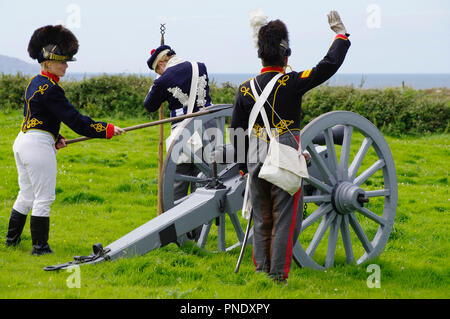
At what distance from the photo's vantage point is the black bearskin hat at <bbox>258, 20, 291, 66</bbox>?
409 centimetres

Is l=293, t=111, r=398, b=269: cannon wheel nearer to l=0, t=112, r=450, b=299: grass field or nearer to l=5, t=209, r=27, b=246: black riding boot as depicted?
l=0, t=112, r=450, b=299: grass field

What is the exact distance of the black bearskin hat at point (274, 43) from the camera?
4.09m

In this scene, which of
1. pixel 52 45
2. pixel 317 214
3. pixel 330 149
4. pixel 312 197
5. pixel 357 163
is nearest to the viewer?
pixel 312 197

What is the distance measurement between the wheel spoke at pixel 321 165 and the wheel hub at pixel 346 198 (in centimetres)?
8

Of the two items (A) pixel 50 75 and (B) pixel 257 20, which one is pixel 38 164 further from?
(B) pixel 257 20

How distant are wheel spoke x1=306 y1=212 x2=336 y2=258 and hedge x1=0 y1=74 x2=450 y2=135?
29.7ft

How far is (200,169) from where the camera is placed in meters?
5.69

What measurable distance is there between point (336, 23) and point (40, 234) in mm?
3160

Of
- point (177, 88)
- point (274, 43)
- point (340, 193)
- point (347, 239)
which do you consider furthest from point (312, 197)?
point (177, 88)

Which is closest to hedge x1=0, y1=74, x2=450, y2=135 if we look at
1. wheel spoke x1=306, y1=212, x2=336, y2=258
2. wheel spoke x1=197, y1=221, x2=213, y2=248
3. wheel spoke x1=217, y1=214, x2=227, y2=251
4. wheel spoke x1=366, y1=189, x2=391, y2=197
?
wheel spoke x1=197, y1=221, x2=213, y2=248

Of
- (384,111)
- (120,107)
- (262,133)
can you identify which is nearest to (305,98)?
(384,111)

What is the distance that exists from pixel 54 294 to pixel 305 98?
11.2 meters

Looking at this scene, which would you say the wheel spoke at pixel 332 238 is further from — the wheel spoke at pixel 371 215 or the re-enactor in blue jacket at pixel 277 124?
the re-enactor in blue jacket at pixel 277 124
